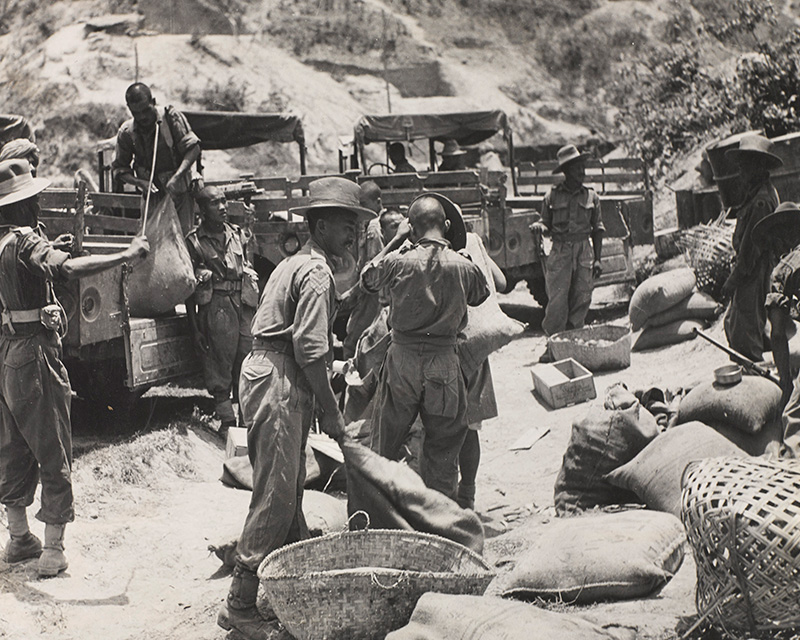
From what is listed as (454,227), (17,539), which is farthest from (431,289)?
(17,539)

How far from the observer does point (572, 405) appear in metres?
7.93

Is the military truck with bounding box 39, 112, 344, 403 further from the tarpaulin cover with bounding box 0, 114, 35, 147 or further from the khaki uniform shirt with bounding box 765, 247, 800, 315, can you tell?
the khaki uniform shirt with bounding box 765, 247, 800, 315

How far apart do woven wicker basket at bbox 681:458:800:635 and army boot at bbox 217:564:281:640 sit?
71.6 inches

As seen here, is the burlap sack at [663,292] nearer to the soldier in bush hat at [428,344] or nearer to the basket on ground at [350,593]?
the soldier in bush hat at [428,344]

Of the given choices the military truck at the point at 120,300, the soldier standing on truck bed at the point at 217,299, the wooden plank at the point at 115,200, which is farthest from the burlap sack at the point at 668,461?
the wooden plank at the point at 115,200

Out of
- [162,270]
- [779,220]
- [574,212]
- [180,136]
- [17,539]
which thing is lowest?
[17,539]

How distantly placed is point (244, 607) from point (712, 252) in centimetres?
554

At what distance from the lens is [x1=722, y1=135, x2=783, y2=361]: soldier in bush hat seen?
19.5 ft

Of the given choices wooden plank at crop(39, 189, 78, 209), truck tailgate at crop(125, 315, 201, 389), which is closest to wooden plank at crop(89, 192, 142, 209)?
wooden plank at crop(39, 189, 78, 209)

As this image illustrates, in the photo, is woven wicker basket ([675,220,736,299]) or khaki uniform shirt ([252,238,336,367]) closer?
khaki uniform shirt ([252,238,336,367])

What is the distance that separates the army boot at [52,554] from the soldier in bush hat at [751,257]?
13.5ft

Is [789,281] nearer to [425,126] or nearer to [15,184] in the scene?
[15,184]

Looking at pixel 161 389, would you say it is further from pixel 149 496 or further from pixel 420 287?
pixel 420 287

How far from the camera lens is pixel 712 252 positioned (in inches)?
325
